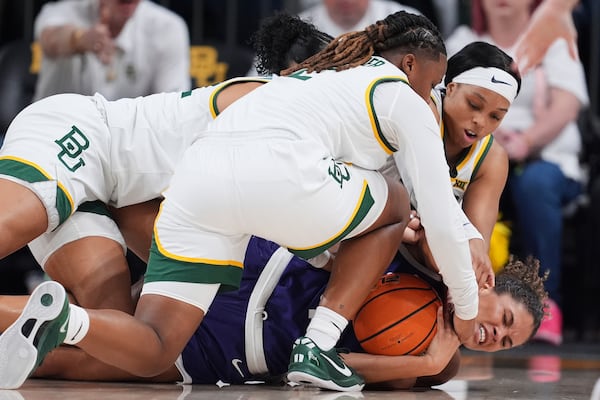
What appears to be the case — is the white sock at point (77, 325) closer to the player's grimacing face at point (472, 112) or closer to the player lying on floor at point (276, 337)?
the player lying on floor at point (276, 337)

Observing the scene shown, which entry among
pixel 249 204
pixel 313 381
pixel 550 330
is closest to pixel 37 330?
pixel 249 204

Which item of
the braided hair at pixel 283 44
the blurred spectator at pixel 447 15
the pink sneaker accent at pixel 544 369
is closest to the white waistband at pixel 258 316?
the braided hair at pixel 283 44

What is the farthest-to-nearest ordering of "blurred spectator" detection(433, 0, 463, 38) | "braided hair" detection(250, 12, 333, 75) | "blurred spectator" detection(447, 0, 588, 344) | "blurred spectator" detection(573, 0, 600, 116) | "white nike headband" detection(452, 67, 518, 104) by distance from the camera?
1. "blurred spectator" detection(573, 0, 600, 116)
2. "blurred spectator" detection(433, 0, 463, 38)
3. "blurred spectator" detection(447, 0, 588, 344)
4. "braided hair" detection(250, 12, 333, 75)
5. "white nike headband" detection(452, 67, 518, 104)

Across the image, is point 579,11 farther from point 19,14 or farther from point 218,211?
point 218,211

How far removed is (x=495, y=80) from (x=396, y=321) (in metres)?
0.88

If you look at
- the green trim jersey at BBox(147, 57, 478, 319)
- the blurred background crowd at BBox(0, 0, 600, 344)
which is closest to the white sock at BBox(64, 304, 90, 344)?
the green trim jersey at BBox(147, 57, 478, 319)

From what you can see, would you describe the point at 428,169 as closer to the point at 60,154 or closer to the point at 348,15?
the point at 60,154

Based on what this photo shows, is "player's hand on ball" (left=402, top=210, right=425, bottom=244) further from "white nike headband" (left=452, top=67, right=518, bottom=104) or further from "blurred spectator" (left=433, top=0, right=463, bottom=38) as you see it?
"blurred spectator" (left=433, top=0, right=463, bottom=38)

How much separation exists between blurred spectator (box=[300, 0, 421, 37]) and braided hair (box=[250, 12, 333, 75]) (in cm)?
203

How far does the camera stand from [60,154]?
303cm

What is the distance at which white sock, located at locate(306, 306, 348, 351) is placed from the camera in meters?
2.83

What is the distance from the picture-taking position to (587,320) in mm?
5926

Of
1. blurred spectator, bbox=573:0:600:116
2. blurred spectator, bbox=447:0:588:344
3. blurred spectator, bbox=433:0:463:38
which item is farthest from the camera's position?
blurred spectator, bbox=573:0:600:116

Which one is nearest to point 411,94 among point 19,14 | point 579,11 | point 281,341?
point 281,341
